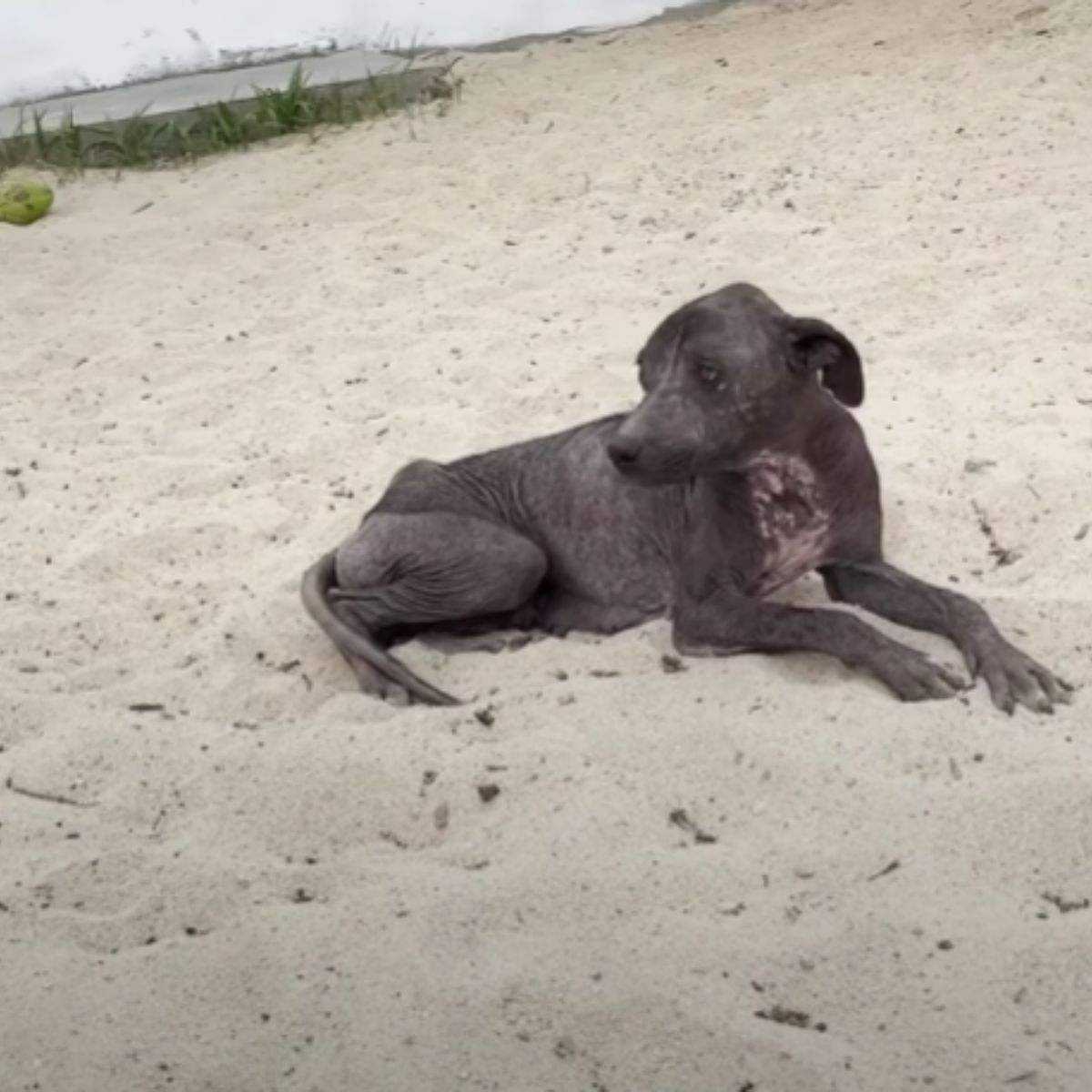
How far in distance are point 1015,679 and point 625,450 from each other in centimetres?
83

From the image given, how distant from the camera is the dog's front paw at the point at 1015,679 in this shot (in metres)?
3.70

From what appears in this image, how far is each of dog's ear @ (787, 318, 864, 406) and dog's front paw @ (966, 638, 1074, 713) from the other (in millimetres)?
560

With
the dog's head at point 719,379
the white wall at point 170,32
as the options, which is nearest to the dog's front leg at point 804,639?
the dog's head at point 719,379

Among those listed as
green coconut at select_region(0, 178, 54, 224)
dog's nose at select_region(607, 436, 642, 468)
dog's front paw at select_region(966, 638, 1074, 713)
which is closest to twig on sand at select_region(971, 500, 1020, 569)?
dog's front paw at select_region(966, 638, 1074, 713)

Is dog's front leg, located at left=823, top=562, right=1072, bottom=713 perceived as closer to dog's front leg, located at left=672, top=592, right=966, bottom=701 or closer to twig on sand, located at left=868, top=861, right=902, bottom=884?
dog's front leg, located at left=672, top=592, right=966, bottom=701

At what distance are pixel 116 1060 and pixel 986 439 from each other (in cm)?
274

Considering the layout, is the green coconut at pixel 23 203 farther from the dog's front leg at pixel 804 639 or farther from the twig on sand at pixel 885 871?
the twig on sand at pixel 885 871

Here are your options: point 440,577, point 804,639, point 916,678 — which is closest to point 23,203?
point 440,577

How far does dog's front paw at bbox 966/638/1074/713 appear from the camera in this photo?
146 inches

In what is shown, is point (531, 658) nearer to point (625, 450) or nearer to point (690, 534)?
point (690, 534)

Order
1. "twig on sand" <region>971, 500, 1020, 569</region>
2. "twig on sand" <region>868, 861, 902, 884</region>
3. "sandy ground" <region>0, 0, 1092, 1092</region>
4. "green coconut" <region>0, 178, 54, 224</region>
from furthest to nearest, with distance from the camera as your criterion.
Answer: "green coconut" <region>0, 178, 54, 224</region> → "twig on sand" <region>971, 500, 1020, 569</region> → "twig on sand" <region>868, 861, 902, 884</region> → "sandy ground" <region>0, 0, 1092, 1092</region>

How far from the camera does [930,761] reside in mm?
3521

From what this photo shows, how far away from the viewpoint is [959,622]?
156 inches

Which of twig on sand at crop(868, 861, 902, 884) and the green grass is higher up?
the green grass
